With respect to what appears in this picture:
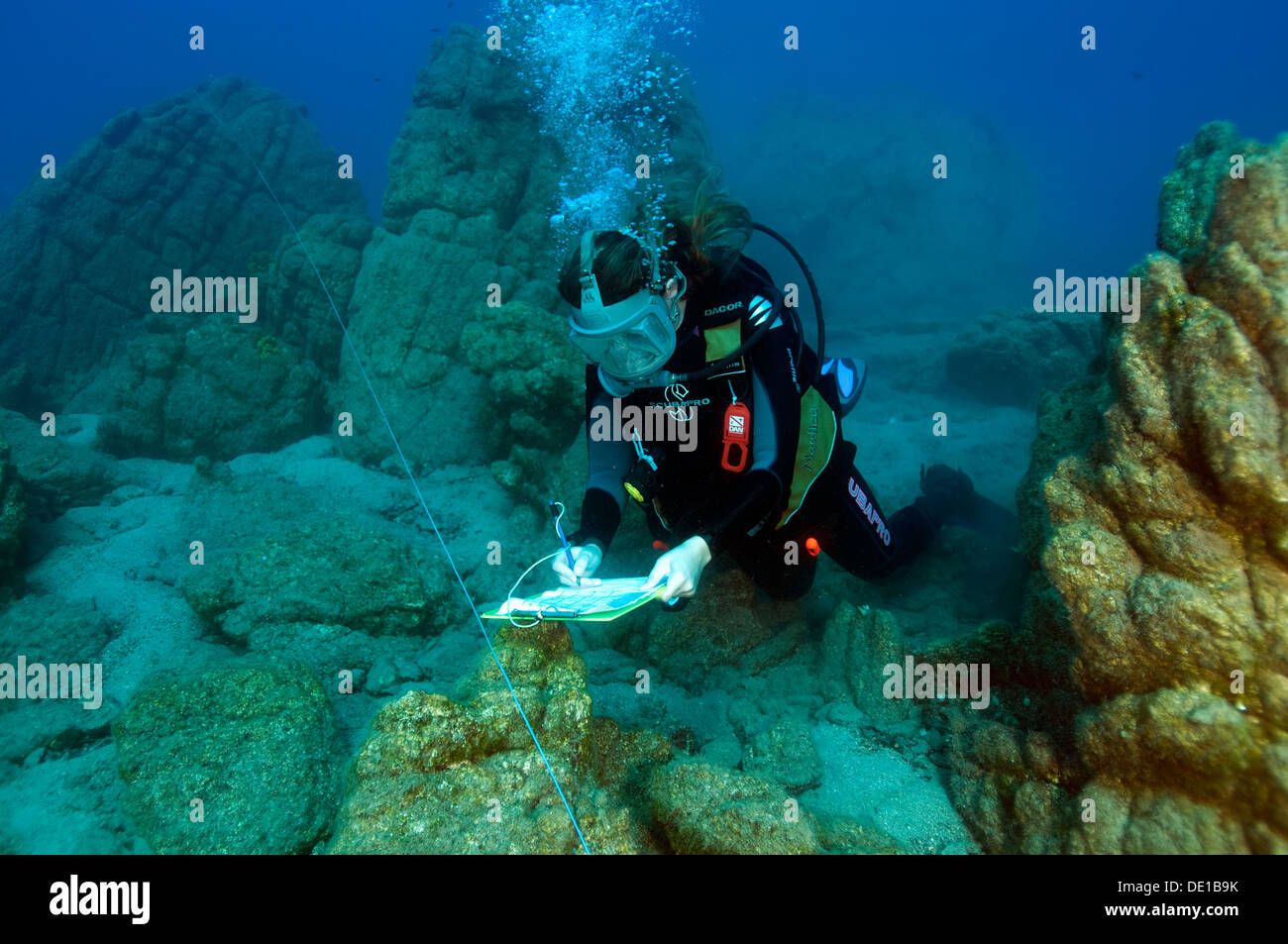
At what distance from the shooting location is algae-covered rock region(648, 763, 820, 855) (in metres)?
2.22

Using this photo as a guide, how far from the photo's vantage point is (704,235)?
3453mm

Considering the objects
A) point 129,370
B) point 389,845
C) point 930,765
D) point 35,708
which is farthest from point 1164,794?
point 129,370

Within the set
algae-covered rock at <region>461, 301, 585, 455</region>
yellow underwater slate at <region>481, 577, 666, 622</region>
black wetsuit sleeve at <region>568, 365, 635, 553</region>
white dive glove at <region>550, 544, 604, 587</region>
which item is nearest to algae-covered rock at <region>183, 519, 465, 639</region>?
black wetsuit sleeve at <region>568, 365, 635, 553</region>

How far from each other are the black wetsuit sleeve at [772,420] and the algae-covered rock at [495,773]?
3.80 ft

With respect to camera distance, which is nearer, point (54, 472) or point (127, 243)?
point (54, 472)

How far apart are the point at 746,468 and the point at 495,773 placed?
2042mm

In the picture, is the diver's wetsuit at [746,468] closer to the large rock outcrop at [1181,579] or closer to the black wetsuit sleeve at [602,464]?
the black wetsuit sleeve at [602,464]

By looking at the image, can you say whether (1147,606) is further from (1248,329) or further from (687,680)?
(687,680)

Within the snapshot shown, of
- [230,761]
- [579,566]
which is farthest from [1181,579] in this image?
[230,761]

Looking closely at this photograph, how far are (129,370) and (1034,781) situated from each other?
37.2ft

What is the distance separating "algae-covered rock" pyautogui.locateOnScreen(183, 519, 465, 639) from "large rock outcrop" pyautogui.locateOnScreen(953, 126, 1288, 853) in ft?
13.1

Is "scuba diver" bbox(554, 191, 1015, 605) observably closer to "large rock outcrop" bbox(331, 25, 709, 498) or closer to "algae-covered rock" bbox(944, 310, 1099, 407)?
"large rock outcrop" bbox(331, 25, 709, 498)

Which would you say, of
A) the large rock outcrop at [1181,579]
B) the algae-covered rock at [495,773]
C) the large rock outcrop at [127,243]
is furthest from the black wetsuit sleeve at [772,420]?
the large rock outcrop at [127,243]

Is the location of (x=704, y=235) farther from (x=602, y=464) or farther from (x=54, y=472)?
(x=54, y=472)
